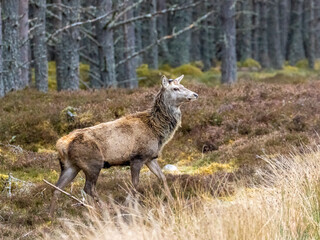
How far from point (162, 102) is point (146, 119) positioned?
0.46m

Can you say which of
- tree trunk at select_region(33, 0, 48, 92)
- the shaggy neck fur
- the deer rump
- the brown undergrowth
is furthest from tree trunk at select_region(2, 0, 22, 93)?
the deer rump

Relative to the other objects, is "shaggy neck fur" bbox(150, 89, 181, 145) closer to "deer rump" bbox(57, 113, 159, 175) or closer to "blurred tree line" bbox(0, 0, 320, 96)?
"deer rump" bbox(57, 113, 159, 175)

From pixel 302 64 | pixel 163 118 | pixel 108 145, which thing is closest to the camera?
pixel 108 145

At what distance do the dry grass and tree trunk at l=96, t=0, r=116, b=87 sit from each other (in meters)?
12.3

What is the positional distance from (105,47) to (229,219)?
46.2ft

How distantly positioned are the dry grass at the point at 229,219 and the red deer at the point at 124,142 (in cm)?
229

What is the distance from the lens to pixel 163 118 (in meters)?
9.62

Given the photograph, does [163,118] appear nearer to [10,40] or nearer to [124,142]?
[124,142]

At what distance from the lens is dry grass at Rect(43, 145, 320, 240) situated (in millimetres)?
5270

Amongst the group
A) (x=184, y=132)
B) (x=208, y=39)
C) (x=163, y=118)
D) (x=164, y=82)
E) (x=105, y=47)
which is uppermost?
(x=105, y=47)

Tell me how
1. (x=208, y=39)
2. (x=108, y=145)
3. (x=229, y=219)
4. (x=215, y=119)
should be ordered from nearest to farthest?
1. (x=229, y=219)
2. (x=108, y=145)
3. (x=215, y=119)
4. (x=208, y=39)

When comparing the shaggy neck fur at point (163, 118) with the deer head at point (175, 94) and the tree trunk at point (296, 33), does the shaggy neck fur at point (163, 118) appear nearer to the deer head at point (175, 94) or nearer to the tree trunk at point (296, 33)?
the deer head at point (175, 94)

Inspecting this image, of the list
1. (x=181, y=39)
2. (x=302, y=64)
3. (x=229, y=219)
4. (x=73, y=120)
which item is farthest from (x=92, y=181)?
(x=302, y=64)

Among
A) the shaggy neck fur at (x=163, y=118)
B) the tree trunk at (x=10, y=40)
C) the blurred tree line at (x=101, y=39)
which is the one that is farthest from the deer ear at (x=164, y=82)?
the tree trunk at (x=10, y=40)
